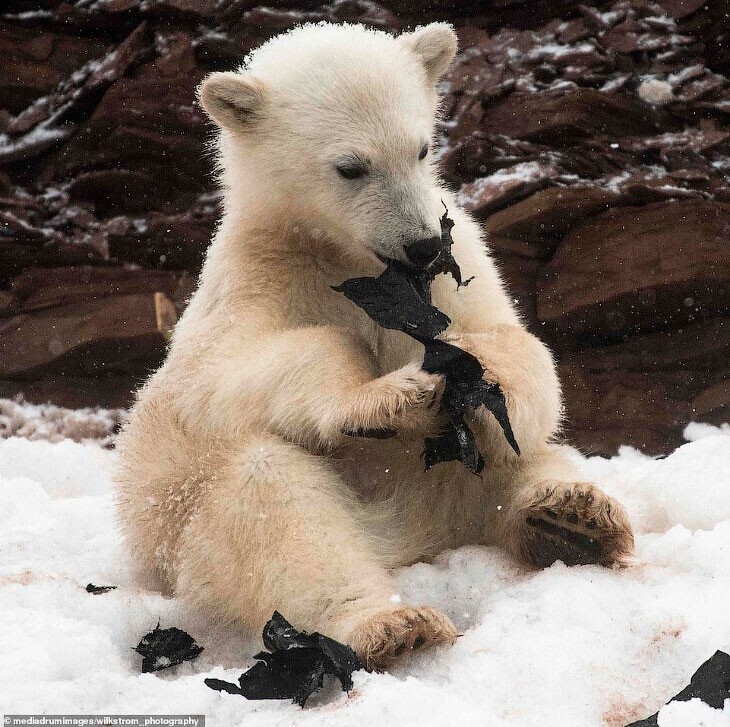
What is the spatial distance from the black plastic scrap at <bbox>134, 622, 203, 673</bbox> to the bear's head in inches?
59.7

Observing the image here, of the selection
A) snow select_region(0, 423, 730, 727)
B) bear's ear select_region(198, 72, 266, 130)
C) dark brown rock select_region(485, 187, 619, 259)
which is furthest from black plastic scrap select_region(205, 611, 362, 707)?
dark brown rock select_region(485, 187, 619, 259)

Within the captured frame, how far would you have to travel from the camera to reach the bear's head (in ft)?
10.6

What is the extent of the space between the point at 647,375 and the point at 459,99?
300cm

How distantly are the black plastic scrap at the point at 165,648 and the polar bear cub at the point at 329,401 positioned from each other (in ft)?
0.43

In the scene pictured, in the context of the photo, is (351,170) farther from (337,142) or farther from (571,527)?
(571,527)

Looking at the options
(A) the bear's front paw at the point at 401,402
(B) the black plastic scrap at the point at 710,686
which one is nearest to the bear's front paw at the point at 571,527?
(A) the bear's front paw at the point at 401,402

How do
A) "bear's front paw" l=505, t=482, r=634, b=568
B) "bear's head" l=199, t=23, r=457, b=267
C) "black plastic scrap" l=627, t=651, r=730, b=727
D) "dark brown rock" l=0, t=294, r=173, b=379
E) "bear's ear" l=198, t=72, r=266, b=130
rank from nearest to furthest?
"black plastic scrap" l=627, t=651, r=730, b=727 → "bear's front paw" l=505, t=482, r=634, b=568 → "bear's head" l=199, t=23, r=457, b=267 → "bear's ear" l=198, t=72, r=266, b=130 → "dark brown rock" l=0, t=294, r=173, b=379

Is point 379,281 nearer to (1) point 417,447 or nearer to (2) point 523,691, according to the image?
(1) point 417,447

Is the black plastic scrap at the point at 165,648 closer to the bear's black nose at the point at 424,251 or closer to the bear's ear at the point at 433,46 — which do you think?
the bear's black nose at the point at 424,251

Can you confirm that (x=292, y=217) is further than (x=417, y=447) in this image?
Yes

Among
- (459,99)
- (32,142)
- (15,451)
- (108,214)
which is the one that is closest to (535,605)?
(15,451)

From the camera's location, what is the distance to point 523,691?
222 centimetres

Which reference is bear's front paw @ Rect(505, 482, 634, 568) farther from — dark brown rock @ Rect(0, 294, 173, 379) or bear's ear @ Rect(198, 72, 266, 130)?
dark brown rock @ Rect(0, 294, 173, 379)

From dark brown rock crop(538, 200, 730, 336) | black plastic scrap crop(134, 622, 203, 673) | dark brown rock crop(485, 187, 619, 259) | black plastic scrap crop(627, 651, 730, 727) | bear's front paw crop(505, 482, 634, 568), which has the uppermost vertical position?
black plastic scrap crop(134, 622, 203, 673)
